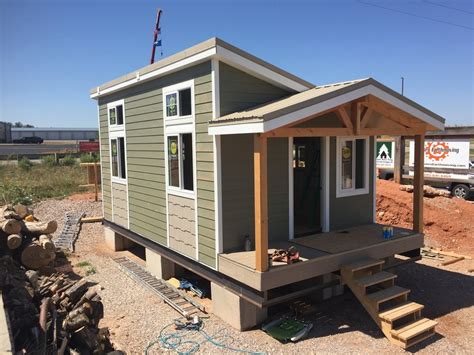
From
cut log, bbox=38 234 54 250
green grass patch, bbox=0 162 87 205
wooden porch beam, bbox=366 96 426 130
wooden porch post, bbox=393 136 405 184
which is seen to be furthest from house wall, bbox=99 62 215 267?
wooden porch post, bbox=393 136 405 184

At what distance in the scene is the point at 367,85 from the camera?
656cm

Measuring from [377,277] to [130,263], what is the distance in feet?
18.9

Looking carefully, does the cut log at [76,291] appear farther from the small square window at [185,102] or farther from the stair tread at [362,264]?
the stair tread at [362,264]

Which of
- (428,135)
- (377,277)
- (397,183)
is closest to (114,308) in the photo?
(377,277)

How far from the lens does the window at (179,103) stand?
298 inches

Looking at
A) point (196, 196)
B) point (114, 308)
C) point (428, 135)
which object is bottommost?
point (114, 308)

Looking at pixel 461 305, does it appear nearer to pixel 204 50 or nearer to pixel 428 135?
pixel 204 50

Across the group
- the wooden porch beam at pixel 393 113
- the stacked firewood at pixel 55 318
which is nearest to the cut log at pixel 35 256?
the stacked firewood at pixel 55 318

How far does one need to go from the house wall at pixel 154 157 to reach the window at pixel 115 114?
24 centimetres

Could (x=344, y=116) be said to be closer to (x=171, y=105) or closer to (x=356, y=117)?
(x=356, y=117)

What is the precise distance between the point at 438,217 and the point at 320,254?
7081 mm

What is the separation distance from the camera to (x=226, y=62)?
676 cm

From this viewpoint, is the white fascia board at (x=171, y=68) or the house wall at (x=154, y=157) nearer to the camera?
the white fascia board at (x=171, y=68)

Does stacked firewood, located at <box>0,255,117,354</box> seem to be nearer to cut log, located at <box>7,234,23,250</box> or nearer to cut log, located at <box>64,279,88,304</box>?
cut log, located at <box>64,279,88,304</box>
